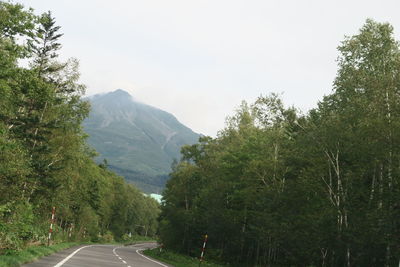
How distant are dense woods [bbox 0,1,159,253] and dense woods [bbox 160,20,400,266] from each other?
12678mm

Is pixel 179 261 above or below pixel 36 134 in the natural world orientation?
below

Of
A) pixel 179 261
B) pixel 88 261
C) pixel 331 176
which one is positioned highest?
pixel 331 176

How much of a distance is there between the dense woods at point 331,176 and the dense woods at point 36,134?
12.7 m

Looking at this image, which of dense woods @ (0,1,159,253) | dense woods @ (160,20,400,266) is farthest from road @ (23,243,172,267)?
dense woods @ (160,20,400,266)

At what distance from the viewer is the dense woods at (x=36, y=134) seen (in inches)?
790

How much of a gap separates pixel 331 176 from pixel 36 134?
18.9 metres

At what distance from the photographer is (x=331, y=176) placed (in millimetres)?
27047

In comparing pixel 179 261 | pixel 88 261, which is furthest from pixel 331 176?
pixel 88 261

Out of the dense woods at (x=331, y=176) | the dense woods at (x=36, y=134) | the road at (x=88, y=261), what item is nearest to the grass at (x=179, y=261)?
the road at (x=88, y=261)

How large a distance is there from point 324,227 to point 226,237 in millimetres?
19955

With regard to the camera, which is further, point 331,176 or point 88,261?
point 331,176

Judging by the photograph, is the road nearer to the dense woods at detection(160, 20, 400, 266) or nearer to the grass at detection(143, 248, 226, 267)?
the grass at detection(143, 248, 226, 267)

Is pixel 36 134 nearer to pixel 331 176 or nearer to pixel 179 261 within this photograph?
pixel 179 261

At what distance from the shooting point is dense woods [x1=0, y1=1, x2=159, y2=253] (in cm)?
2008
